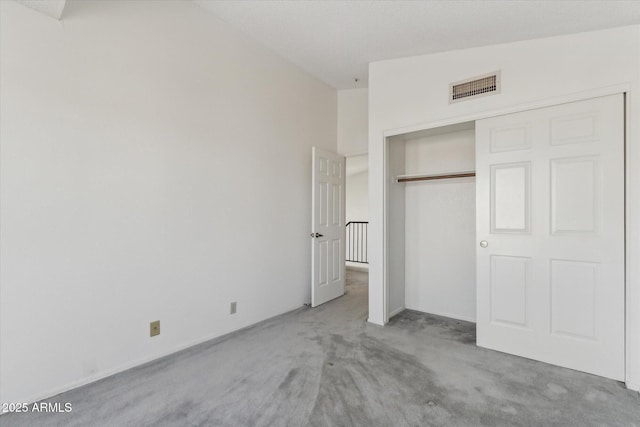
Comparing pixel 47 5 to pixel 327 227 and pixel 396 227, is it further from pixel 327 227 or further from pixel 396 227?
pixel 396 227

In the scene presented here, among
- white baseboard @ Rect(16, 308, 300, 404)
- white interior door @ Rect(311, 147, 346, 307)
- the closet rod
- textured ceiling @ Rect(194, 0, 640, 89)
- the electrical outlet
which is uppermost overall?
textured ceiling @ Rect(194, 0, 640, 89)

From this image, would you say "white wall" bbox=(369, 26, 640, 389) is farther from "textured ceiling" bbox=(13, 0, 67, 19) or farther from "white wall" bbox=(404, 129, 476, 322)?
"textured ceiling" bbox=(13, 0, 67, 19)

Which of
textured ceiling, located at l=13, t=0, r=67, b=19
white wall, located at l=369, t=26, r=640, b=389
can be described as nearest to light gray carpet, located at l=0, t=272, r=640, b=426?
white wall, located at l=369, t=26, r=640, b=389

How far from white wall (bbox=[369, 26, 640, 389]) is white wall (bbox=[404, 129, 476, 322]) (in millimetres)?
579

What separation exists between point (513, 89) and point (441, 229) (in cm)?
159

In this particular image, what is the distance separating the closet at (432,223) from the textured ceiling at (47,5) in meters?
2.87

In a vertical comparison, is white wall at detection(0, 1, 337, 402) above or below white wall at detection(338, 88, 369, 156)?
below

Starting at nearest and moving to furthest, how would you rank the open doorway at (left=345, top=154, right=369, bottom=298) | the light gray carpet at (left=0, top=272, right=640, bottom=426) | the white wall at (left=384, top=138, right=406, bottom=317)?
the light gray carpet at (left=0, top=272, right=640, bottom=426), the white wall at (left=384, top=138, right=406, bottom=317), the open doorway at (left=345, top=154, right=369, bottom=298)

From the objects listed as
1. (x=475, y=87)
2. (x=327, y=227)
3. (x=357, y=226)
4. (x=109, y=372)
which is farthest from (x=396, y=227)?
(x=357, y=226)

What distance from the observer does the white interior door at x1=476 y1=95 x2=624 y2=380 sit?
2131 millimetres

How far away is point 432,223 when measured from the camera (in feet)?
11.6

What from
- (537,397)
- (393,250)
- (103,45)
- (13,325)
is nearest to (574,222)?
(537,397)

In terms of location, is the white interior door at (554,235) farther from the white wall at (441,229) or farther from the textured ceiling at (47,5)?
the textured ceiling at (47,5)

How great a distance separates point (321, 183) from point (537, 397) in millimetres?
2873
